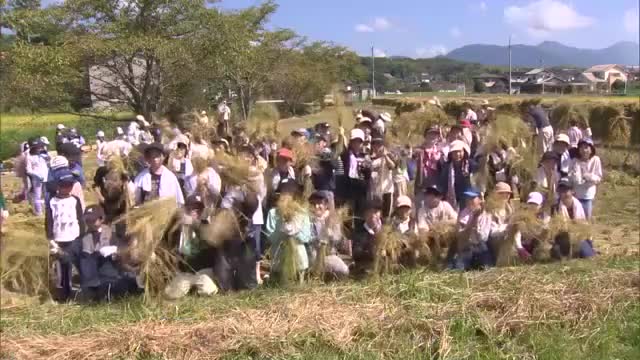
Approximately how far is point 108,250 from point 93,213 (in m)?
0.45

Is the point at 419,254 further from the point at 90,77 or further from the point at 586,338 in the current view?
the point at 90,77

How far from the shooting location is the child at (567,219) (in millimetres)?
6887

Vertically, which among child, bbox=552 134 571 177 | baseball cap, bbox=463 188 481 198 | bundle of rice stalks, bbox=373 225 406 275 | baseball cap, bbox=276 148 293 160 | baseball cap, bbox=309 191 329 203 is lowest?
bundle of rice stalks, bbox=373 225 406 275

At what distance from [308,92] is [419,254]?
1521 cm

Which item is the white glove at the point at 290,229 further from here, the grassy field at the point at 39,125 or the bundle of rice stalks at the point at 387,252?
the grassy field at the point at 39,125

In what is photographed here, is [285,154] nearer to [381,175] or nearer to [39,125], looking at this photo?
[381,175]

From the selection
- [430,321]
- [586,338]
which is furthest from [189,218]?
[586,338]

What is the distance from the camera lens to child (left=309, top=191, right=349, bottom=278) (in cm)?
645

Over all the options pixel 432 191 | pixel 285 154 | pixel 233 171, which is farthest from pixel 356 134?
pixel 233 171

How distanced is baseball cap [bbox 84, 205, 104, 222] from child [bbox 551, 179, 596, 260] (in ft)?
14.8

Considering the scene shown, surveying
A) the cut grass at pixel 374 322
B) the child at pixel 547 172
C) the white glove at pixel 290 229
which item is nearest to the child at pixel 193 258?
the cut grass at pixel 374 322

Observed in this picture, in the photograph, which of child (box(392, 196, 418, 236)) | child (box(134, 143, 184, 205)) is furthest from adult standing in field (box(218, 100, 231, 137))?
child (box(392, 196, 418, 236))

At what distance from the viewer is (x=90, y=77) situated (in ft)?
59.7

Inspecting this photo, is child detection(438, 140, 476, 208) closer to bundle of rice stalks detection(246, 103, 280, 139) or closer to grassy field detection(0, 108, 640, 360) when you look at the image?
grassy field detection(0, 108, 640, 360)
